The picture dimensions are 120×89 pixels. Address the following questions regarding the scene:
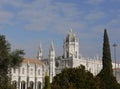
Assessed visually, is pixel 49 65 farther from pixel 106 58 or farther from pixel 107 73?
pixel 107 73

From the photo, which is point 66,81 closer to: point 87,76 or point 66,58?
point 87,76

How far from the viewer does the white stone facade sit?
80438 mm

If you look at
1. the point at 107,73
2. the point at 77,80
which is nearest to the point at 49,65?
the point at 107,73

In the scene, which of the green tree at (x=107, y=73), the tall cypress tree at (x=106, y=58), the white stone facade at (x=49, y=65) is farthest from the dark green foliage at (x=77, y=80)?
the white stone facade at (x=49, y=65)

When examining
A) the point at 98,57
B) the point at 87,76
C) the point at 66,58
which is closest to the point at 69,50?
the point at 66,58

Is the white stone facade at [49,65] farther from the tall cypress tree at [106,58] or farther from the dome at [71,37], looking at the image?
the tall cypress tree at [106,58]

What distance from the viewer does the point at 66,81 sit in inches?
Result: 1576

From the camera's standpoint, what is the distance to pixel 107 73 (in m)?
45.5

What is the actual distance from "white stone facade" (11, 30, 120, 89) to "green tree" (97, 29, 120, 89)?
2659 centimetres

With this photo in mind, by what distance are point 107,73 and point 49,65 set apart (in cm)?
4972

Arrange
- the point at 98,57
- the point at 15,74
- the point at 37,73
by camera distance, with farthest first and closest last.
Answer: the point at 98,57, the point at 37,73, the point at 15,74

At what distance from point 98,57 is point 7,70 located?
84000 mm

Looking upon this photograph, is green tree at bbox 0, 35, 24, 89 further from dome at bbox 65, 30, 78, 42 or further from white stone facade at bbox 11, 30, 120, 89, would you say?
dome at bbox 65, 30, 78, 42

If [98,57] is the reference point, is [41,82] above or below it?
below
